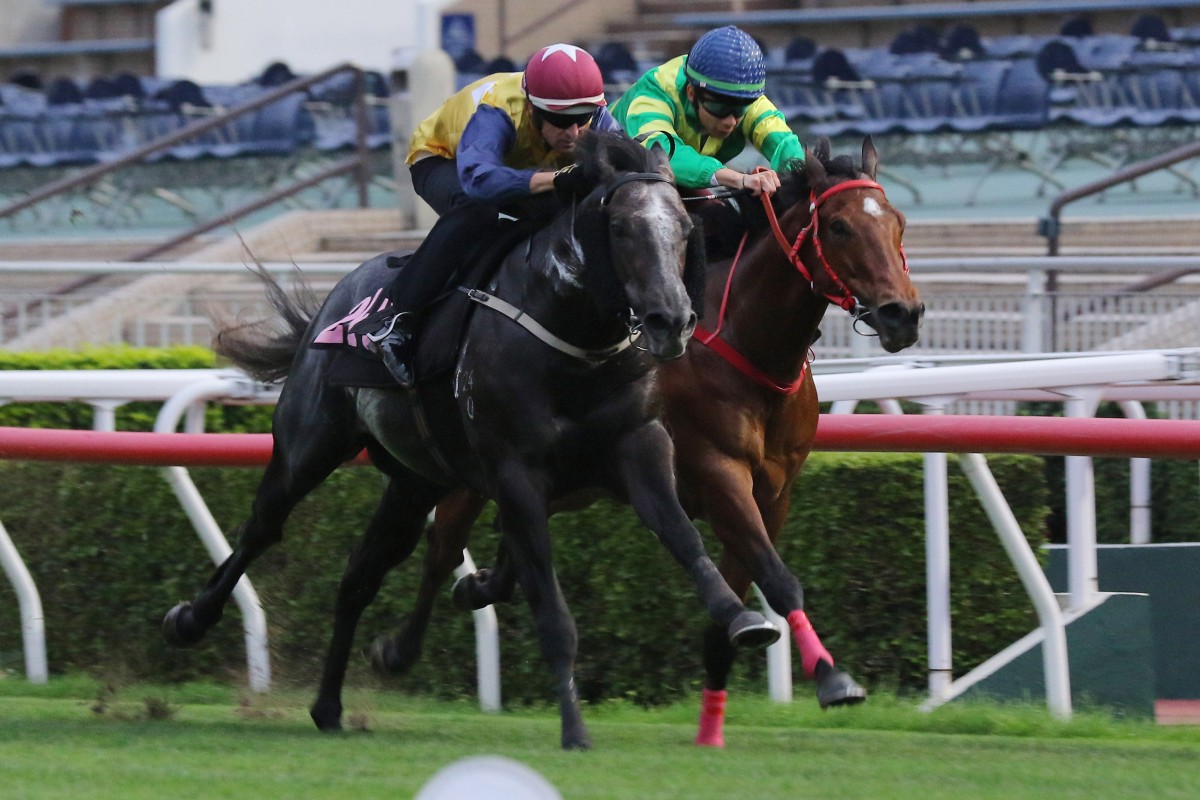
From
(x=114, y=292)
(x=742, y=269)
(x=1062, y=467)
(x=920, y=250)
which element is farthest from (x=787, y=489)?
(x=920, y=250)

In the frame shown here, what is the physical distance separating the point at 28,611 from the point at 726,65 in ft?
9.71

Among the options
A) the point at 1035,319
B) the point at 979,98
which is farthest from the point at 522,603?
the point at 979,98

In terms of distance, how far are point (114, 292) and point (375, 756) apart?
6.09 m

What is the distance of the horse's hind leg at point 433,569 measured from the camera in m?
5.27

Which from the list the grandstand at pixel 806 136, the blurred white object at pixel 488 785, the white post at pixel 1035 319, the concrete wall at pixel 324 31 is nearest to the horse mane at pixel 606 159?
the blurred white object at pixel 488 785

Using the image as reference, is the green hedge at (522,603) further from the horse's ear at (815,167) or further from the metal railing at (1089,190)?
the metal railing at (1089,190)

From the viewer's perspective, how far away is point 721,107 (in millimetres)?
4926

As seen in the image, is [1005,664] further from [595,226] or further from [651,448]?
[595,226]

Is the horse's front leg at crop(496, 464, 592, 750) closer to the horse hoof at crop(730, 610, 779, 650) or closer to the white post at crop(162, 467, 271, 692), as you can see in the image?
the horse hoof at crop(730, 610, 779, 650)

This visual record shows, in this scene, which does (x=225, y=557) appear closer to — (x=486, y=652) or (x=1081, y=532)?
(x=486, y=652)

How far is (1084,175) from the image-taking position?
43.2 feet

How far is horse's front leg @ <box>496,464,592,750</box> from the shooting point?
13.9ft

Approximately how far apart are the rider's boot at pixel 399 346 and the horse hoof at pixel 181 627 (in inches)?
42.6

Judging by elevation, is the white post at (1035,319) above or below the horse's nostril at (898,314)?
below
